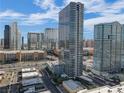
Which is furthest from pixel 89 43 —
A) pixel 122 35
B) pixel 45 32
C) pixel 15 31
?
pixel 122 35

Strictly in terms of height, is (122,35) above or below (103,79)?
above

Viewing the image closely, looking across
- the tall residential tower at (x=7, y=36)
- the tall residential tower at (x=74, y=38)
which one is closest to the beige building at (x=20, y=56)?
the tall residential tower at (x=7, y=36)

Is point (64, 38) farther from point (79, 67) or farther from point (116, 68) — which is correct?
point (116, 68)

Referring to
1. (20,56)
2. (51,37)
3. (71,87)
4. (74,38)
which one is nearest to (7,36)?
(20,56)

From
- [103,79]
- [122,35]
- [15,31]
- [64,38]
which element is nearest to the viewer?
[103,79]

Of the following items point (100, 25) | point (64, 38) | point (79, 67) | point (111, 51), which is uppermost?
point (100, 25)

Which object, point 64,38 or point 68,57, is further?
point 64,38

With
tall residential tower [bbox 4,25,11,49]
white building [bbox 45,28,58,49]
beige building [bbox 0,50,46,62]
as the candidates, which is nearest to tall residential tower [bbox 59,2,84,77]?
beige building [bbox 0,50,46,62]
